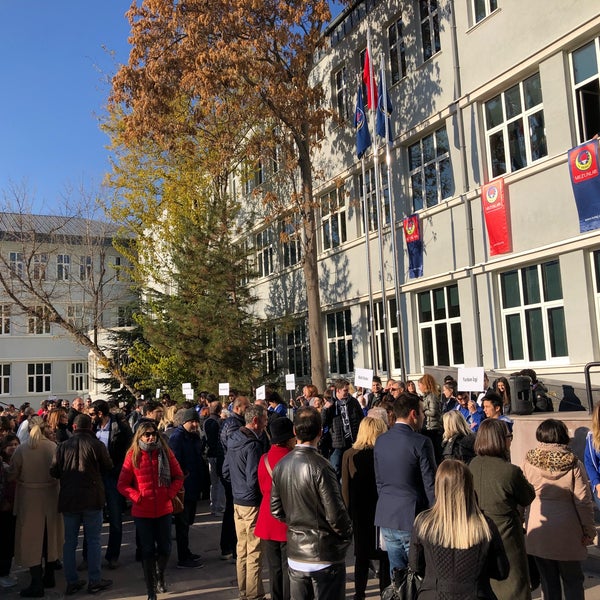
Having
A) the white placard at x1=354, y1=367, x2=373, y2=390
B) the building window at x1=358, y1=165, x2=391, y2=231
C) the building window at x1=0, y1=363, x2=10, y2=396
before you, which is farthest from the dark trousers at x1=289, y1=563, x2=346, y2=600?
the building window at x1=0, y1=363, x2=10, y2=396

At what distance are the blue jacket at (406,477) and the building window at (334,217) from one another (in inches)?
713

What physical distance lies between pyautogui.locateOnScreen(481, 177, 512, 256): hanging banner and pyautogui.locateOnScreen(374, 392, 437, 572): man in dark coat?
10.7 meters

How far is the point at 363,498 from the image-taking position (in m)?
6.40

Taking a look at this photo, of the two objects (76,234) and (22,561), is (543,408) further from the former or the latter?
(76,234)

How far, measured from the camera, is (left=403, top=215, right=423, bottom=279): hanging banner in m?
18.6

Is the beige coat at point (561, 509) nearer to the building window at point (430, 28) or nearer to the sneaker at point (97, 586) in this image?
the sneaker at point (97, 586)

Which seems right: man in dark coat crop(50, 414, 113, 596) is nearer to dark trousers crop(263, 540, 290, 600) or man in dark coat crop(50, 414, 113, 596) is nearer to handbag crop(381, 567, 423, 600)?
dark trousers crop(263, 540, 290, 600)

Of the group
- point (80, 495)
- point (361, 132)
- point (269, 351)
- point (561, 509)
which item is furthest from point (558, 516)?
point (269, 351)

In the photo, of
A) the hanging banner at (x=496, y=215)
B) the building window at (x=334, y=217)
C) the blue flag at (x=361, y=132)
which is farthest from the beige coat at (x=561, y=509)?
the building window at (x=334, y=217)

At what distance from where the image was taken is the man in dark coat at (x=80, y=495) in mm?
7434

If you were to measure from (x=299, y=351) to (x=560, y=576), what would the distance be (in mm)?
21539

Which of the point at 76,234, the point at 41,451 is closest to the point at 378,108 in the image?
the point at 41,451

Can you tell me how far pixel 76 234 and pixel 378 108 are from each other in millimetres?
26403

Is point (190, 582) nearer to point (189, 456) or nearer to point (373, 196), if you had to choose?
point (189, 456)
